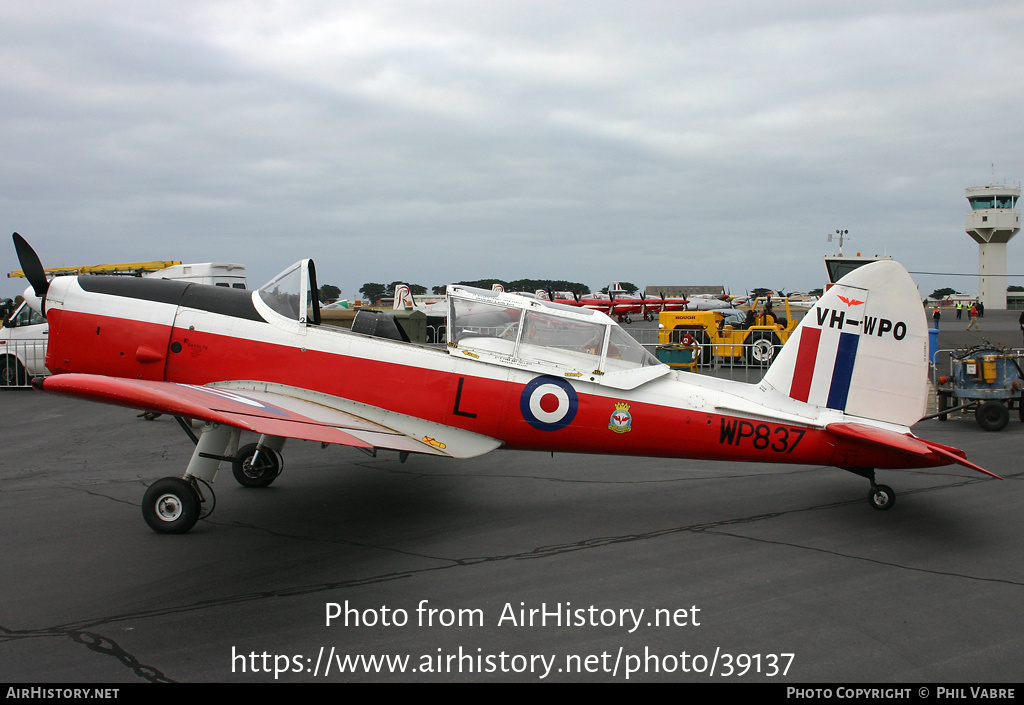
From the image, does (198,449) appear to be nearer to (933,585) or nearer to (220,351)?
(220,351)

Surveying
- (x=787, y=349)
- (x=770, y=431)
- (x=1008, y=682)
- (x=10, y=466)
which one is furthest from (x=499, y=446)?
(x=10, y=466)

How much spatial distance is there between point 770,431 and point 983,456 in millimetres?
4527

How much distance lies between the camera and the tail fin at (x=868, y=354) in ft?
20.6

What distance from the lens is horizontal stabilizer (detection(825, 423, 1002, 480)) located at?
5.51 m

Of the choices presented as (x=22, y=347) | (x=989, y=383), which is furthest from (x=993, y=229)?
(x=22, y=347)

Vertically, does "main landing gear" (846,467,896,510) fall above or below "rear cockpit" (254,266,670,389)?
below

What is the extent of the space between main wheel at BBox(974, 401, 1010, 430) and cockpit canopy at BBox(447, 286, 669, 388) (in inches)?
287

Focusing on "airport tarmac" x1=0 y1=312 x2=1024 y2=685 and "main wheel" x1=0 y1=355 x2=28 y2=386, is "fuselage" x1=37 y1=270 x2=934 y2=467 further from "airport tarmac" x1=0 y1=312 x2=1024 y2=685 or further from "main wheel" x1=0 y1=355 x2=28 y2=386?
"main wheel" x1=0 y1=355 x2=28 y2=386

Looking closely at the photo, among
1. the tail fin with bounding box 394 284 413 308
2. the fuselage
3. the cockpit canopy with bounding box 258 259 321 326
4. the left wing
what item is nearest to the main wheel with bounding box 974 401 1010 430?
the fuselage

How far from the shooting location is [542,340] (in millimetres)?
6449

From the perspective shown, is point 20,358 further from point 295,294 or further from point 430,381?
point 430,381

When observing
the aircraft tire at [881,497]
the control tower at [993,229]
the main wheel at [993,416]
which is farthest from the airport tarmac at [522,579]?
the control tower at [993,229]

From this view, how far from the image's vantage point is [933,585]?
4691 millimetres

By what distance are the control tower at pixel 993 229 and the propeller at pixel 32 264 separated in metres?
88.2
